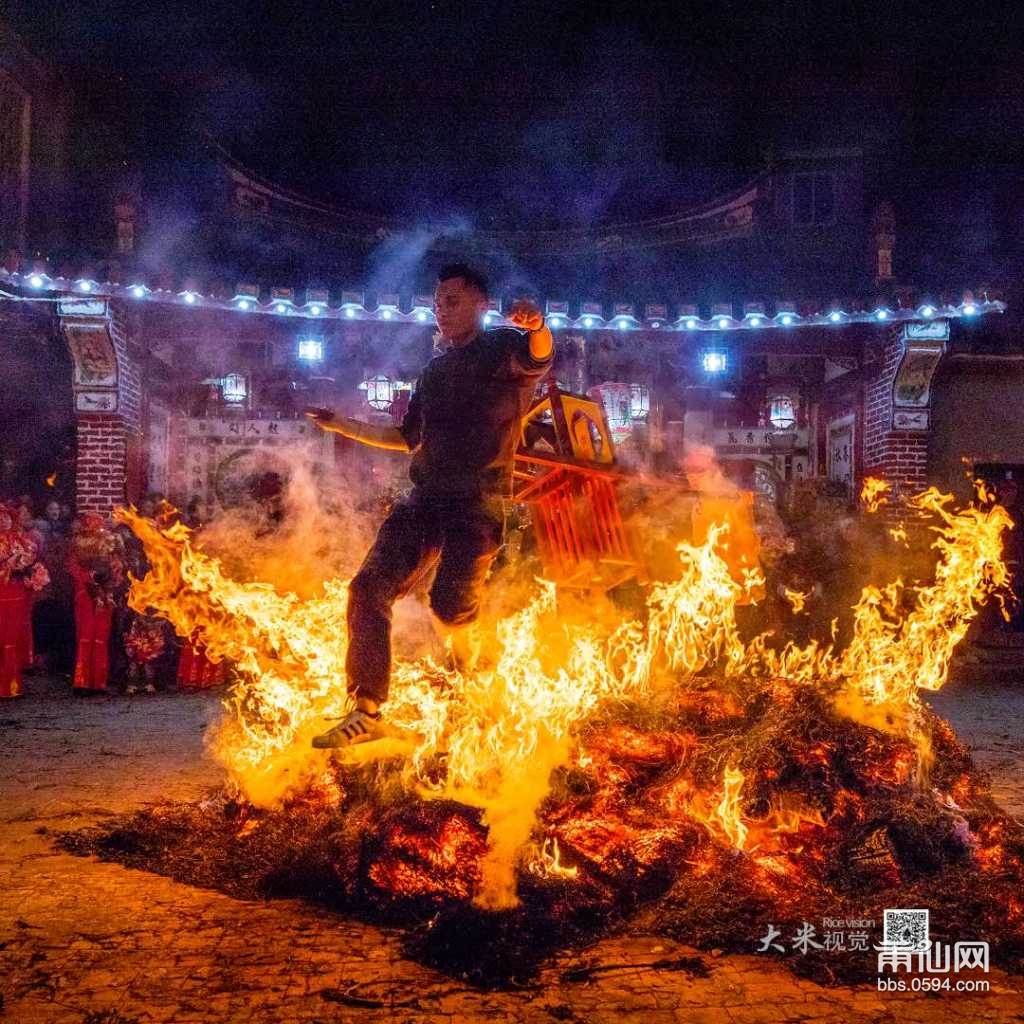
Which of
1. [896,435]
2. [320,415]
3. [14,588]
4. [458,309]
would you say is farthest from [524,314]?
[896,435]

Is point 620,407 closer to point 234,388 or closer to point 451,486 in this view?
point 234,388

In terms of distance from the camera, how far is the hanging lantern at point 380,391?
Result: 38.5 ft

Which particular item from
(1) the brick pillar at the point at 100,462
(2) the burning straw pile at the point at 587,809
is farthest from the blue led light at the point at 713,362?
(1) the brick pillar at the point at 100,462

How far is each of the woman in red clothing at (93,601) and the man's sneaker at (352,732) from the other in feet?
19.6

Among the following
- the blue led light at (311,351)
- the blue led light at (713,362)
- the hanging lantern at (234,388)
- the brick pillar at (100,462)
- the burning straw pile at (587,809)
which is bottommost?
the burning straw pile at (587,809)

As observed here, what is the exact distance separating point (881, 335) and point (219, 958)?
397 inches

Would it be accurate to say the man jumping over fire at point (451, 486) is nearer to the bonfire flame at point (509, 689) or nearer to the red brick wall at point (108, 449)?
the bonfire flame at point (509, 689)

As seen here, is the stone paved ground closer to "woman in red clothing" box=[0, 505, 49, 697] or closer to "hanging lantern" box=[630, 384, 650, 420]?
"woman in red clothing" box=[0, 505, 49, 697]

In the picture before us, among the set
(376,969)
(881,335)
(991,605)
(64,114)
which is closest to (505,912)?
(376,969)

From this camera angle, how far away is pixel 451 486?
3926 mm

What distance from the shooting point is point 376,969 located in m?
3.00

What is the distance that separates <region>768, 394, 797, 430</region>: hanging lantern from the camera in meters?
12.2

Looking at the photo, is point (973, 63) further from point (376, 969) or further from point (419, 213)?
point (376, 969)

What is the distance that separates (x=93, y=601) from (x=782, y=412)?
9887 mm
